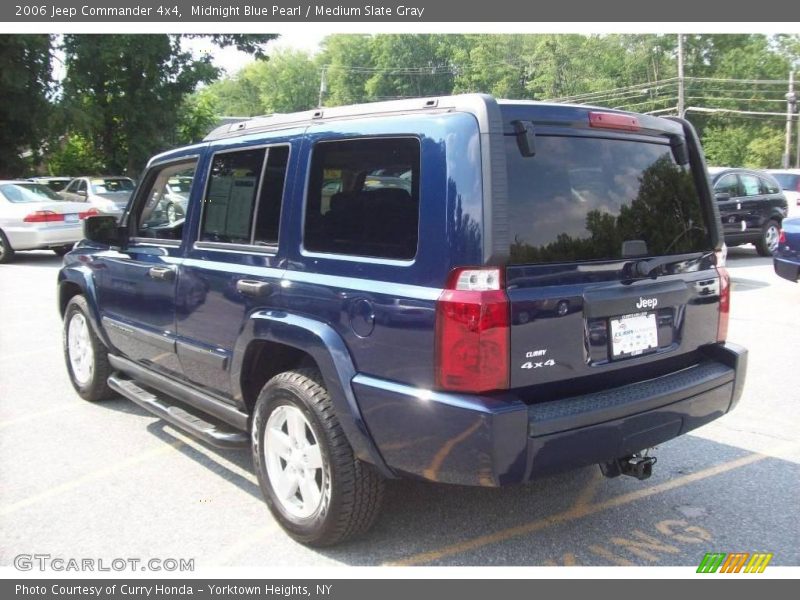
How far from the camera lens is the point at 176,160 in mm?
4477

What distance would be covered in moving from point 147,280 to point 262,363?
4.20ft

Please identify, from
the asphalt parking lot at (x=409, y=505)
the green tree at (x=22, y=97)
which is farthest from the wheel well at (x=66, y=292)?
the green tree at (x=22, y=97)

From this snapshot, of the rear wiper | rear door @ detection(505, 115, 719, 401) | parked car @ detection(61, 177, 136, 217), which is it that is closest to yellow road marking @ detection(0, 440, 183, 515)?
rear door @ detection(505, 115, 719, 401)

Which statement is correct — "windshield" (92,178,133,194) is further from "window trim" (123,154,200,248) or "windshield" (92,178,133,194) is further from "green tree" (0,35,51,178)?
"window trim" (123,154,200,248)

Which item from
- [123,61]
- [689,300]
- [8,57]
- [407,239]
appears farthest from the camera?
[123,61]

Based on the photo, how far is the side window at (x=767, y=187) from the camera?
1411 cm

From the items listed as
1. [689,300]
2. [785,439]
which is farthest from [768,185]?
[689,300]

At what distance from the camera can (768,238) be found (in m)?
14.2

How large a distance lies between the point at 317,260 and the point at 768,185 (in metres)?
13.8

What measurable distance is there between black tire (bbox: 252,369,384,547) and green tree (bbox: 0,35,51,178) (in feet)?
66.2

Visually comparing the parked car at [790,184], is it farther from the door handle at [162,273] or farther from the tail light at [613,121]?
the door handle at [162,273]

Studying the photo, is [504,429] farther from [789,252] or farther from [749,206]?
[749,206]

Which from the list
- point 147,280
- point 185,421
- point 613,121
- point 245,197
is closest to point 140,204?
point 147,280

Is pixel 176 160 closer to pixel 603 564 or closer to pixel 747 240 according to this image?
pixel 603 564
